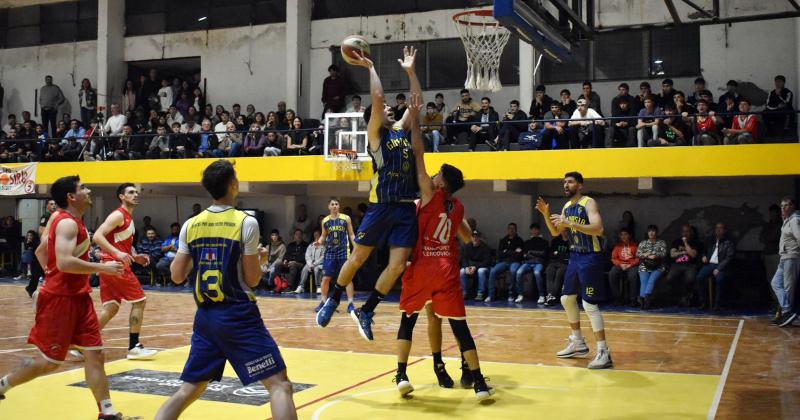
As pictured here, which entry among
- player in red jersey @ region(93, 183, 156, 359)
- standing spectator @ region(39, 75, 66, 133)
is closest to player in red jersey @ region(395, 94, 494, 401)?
player in red jersey @ region(93, 183, 156, 359)

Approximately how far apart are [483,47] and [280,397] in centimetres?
1253

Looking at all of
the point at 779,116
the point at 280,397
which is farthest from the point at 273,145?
the point at 280,397

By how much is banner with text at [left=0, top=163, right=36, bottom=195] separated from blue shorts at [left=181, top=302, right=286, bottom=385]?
17870 millimetres

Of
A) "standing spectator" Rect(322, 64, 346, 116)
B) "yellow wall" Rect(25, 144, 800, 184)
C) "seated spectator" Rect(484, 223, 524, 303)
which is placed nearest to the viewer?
"yellow wall" Rect(25, 144, 800, 184)

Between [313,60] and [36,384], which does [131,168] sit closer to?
[313,60]

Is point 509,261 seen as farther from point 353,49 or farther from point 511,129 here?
point 353,49

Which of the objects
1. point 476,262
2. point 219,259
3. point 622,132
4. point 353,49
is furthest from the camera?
point 476,262

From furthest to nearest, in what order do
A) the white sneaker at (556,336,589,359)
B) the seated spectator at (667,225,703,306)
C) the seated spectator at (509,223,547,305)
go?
the seated spectator at (509,223,547,305) < the seated spectator at (667,225,703,306) < the white sneaker at (556,336,589,359)

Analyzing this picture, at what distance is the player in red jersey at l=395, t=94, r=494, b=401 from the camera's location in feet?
21.6

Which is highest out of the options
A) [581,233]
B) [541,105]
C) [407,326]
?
[541,105]

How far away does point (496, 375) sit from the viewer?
7.66 m

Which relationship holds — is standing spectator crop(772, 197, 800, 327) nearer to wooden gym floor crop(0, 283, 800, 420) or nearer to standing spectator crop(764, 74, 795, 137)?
wooden gym floor crop(0, 283, 800, 420)

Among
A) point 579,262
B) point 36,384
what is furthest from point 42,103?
point 579,262

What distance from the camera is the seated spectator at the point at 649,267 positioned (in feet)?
47.2
